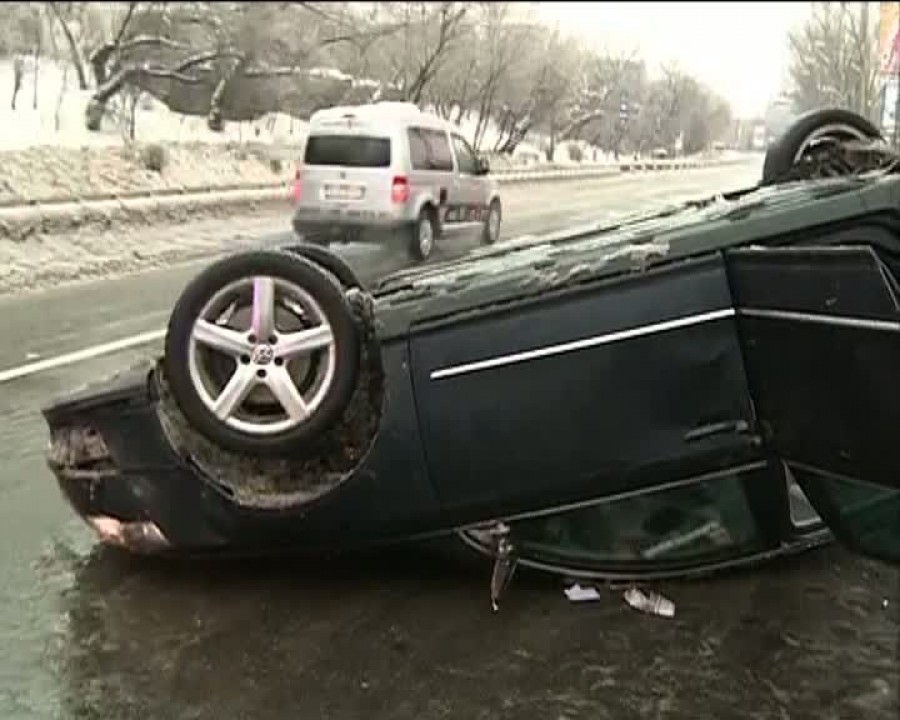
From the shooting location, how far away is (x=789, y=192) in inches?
179

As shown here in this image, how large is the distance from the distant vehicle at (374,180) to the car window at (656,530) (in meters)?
12.2

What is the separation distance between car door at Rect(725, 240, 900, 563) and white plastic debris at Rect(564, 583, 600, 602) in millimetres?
797

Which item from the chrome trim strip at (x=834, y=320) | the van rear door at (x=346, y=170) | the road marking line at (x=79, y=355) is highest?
the chrome trim strip at (x=834, y=320)

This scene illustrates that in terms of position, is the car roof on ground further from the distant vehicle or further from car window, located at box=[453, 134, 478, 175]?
car window, located at box=[453, 134, 478, 175]

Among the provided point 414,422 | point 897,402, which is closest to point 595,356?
point 414,422

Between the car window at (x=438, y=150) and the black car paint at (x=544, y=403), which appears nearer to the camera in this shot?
the black car paint at (x=544, y=403)

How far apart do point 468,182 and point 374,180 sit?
2197 mm

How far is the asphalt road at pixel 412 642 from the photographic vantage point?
352 cm

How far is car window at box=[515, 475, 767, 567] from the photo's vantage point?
4.08m

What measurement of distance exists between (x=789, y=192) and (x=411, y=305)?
4.72 ft

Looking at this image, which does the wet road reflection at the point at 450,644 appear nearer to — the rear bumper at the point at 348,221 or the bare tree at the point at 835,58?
the rear bumper at the point at 348,221

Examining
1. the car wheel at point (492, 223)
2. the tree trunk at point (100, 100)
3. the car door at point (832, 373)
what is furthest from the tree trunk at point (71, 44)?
the car door at point (832, 373)

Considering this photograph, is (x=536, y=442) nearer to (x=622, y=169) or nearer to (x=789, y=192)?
(x=789, y=192)

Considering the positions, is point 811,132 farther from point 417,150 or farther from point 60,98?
point 60,98
